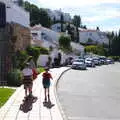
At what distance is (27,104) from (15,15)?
77.4 feet

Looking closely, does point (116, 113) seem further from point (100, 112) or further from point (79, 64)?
point (79, 64)

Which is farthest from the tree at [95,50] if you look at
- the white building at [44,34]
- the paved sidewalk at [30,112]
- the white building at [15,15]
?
the paved sidewalk at [30,112]

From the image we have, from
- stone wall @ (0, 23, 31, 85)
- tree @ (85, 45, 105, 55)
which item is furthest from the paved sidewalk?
tree @ (85, 45, 105, 55)

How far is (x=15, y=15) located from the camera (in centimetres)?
4169

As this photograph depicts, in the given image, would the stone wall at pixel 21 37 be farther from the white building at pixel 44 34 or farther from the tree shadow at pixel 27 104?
the white building at pixel 44 34

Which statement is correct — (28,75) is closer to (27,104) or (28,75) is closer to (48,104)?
(48,104)

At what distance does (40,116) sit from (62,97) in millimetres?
9537

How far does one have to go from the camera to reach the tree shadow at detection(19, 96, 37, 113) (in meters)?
17.2

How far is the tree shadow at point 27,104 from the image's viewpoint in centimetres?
1719

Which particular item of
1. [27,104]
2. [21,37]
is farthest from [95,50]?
[27,104]

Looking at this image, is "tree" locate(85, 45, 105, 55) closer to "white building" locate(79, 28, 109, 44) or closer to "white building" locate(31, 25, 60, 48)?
"white building" locate(31, 25, 60, 48)

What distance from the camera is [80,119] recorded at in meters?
16.2

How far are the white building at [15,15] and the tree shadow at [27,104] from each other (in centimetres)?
1453

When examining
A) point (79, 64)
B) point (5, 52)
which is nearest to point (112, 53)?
point (79, 64)
